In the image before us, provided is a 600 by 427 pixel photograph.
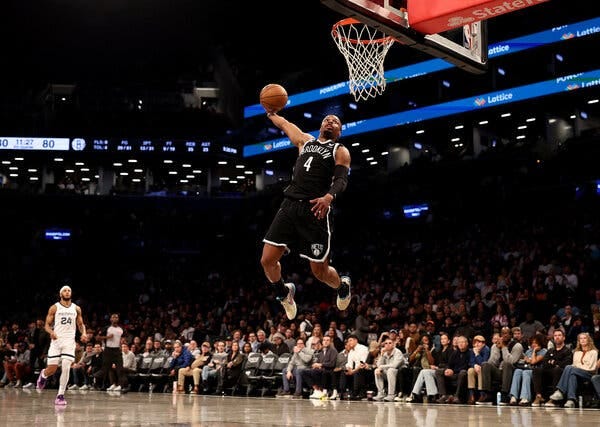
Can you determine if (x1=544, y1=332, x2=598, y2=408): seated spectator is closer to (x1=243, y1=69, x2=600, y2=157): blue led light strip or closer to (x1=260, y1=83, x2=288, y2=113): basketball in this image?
(x1=260, y1=83, x2=288, y2=113): basketball

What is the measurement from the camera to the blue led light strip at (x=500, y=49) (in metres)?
23.9

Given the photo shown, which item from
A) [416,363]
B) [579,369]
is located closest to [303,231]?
[579,369]

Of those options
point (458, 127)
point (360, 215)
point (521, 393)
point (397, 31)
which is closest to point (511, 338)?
point (521, 393)

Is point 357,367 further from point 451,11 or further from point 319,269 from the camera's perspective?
point 451,11

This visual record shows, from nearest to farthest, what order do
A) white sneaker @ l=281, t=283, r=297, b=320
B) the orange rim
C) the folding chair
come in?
white sneaker @ l=281, t=283, r=297, b=320, the orange rim, the folding chair

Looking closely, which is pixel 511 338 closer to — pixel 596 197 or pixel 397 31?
pixel 397 31

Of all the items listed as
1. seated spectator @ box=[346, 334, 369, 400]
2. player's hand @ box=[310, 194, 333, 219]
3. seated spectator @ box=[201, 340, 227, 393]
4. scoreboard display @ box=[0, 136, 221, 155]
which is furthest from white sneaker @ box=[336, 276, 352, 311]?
scoreboard display @ box=[0, 136, 221, 155]

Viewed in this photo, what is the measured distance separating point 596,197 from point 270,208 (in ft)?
47.6

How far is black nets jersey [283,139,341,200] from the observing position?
665 centimetres

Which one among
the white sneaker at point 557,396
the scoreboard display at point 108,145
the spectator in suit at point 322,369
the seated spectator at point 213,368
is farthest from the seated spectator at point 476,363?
the scoreboard display at point 108,145

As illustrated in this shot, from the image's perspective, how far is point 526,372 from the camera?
37.6 ft

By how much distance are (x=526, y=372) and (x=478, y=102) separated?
55.6 ft

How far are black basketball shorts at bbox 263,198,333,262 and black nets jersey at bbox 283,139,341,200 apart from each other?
9 cm

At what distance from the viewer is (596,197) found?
1975 centimetres
